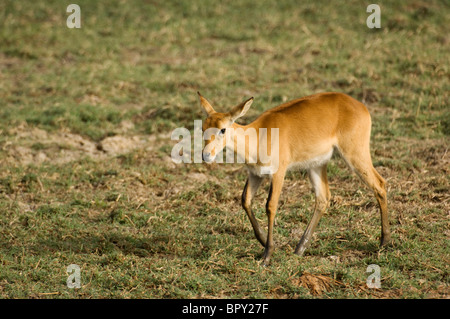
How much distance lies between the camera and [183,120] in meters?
9.61

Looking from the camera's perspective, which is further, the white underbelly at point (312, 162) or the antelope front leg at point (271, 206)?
the white underbelly at point (312, 162)

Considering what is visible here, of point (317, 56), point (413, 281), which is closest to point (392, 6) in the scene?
point (317, 56)

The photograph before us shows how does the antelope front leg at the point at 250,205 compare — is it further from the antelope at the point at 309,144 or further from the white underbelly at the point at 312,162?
the white underbelly at the point at 312,162

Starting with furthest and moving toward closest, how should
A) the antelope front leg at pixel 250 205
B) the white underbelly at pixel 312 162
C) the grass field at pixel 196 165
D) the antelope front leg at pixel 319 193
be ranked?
1. the antelope front leg at pixel 319 193
2. the white underbelly at pixel 312 162
3. the antelope front leg at pixel 250 205
4. the grass field at pixel 196 165

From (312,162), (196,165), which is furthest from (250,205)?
(196,165)

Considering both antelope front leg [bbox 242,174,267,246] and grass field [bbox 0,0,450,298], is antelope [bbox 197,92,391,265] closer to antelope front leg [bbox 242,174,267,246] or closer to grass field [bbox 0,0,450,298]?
antelope front leg [bbox 242,174,267,246]

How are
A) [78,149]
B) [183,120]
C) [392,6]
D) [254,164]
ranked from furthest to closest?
[392,6], [183,120], [78,149], [254,164]

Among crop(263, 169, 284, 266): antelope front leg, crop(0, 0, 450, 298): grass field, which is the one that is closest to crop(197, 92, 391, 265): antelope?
crop(263, 169, 284, 266): antelope front leg

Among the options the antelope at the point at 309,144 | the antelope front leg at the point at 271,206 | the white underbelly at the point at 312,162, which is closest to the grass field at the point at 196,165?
the antelope front leg at the point at 271,206

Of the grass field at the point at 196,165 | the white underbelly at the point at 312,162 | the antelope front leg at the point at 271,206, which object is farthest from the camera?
the white underbelly at the point at 312,162

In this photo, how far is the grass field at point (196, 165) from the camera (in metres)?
5.98

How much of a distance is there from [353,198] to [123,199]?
2.69m

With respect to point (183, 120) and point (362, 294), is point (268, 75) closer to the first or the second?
point (183, 120)

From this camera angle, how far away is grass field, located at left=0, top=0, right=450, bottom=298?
5980mm
